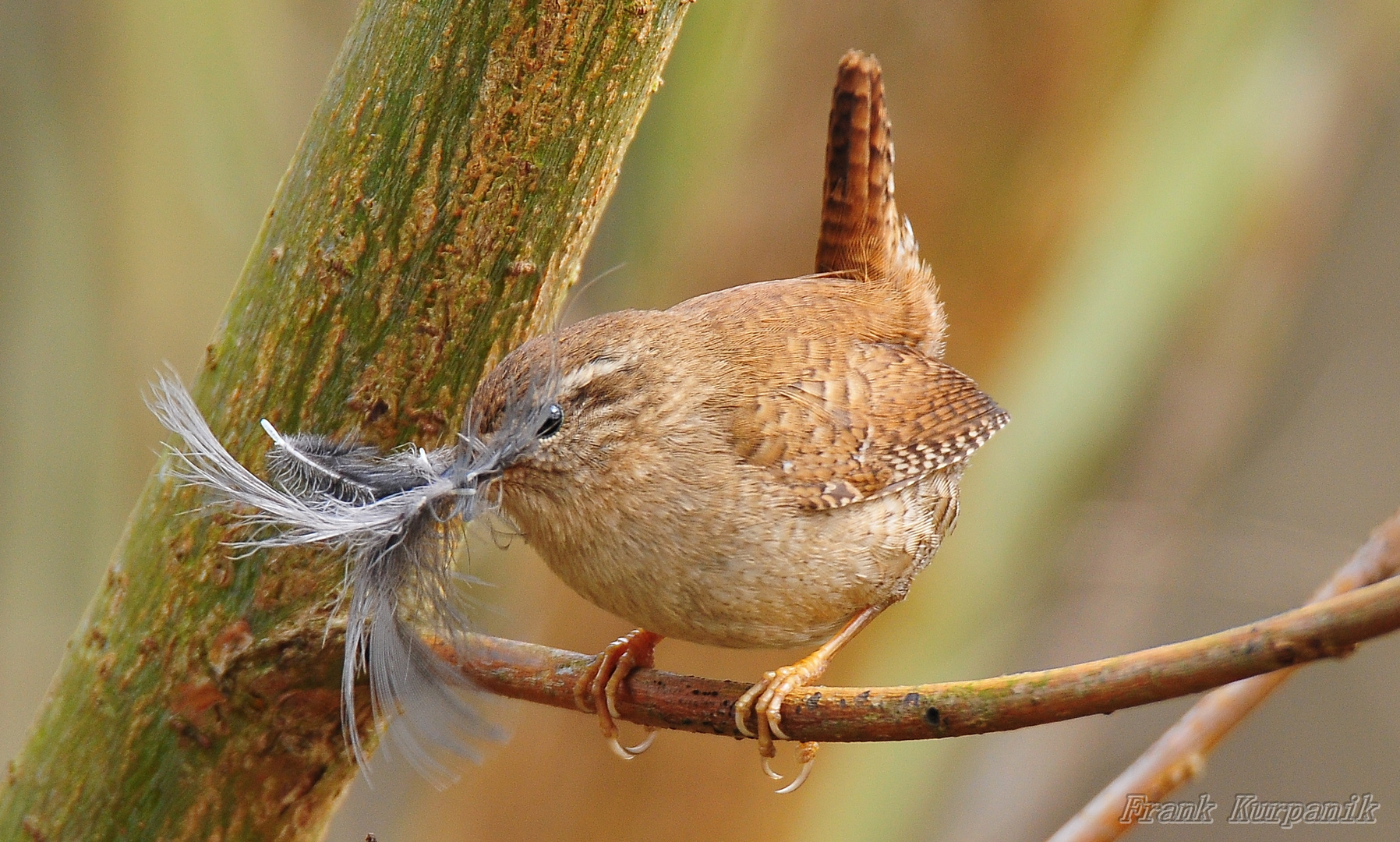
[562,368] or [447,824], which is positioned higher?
[562,368]

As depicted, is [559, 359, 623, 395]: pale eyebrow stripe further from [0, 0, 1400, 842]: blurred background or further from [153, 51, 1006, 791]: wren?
[0, 0, 1400, 842]: blurred background

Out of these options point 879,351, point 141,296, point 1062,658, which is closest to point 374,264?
point 879,351

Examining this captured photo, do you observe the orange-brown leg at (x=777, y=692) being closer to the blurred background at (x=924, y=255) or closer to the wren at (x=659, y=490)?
the wren at (x=659, y=490)

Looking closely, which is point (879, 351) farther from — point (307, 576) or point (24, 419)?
point (24, 419)

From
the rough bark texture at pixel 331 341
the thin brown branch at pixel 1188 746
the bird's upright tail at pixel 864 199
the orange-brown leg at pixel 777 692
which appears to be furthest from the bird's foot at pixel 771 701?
the bird's upright tail at pixel 864 199

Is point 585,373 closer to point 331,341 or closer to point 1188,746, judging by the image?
point 331,341
